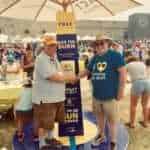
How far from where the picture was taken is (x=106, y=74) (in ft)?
18.3

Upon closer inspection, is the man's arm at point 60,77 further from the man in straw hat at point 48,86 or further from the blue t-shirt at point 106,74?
the blue t-shirt at point 106,74

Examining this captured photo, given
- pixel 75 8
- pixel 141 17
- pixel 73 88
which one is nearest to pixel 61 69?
pixel 73 88

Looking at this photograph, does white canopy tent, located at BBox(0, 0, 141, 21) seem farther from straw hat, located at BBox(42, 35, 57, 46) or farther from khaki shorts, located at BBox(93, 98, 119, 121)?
khaki shorts, located at BBox(93, 98, 119, 121)

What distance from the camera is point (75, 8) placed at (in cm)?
654

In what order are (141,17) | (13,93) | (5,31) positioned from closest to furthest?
(13,93) → (5,31) → (141,17)

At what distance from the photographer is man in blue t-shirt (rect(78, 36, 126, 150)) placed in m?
5.52

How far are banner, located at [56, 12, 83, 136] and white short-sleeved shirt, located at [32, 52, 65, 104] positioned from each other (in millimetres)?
457

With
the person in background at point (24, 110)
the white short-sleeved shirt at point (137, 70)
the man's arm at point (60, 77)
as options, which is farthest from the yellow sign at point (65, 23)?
the white short-sleeved shirt at point (137, 70)

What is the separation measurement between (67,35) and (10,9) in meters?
1.27

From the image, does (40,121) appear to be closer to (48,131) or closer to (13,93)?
(48,131)

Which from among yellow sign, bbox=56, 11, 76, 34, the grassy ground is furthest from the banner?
the grassy ground

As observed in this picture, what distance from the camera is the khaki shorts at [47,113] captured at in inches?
205

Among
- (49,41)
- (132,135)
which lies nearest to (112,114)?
(49,41)

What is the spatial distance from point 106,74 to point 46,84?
2.87 ft
